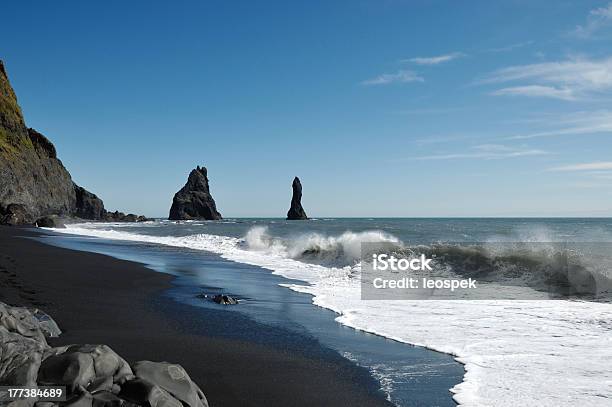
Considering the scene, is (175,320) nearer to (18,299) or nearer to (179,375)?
(18,299)

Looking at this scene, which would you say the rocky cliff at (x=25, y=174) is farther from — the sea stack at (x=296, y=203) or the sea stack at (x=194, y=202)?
the sea stack at (x=296, y=203)

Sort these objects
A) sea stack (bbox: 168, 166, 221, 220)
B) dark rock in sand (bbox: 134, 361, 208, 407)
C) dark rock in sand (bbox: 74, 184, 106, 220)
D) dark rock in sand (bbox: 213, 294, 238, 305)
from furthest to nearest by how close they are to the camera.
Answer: sea stack (bbox: 168, 166, 221, 220) → dark rock in sand (bbox: 74, 184, 106, 220) → dark rock in sand (bbox: 213, 294, 238, 305) → dark rock in sand (bbox: 134, 361, 208, 407)

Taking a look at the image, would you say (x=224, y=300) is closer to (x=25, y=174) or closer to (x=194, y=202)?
(x=25, y=174)

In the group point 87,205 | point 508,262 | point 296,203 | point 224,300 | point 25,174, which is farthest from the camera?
point 296,203

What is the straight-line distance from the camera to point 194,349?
22.1 feet

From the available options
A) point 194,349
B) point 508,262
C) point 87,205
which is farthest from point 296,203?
point 194,349

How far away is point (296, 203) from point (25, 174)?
80.0 m

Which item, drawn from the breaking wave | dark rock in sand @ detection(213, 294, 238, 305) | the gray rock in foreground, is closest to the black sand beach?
the gray rock in foreground

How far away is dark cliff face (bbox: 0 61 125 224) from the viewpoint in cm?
5356

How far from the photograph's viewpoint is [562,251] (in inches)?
709

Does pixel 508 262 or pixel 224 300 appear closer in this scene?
pixel 224 300

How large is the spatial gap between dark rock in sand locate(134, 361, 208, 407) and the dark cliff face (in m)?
51.8

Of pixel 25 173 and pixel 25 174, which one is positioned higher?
pixel 25 173

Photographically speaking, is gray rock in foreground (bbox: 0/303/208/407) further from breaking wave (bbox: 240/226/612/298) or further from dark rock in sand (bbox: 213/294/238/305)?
breaking wave (bbox: 240/226/612/298)
